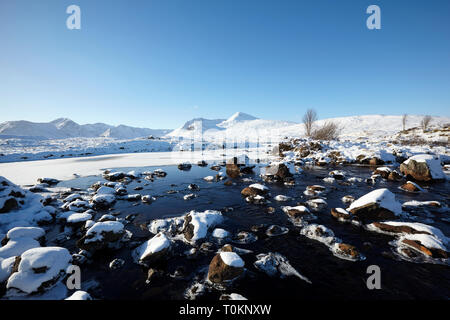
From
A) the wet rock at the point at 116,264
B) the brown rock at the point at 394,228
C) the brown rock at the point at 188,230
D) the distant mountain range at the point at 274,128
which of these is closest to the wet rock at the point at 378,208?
the brown rock at the point at 394,228

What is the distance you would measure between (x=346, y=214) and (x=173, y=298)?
692 centimetres

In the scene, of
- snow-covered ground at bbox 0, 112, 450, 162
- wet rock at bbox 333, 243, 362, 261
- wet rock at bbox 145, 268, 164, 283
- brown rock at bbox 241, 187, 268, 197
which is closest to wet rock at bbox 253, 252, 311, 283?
wet rock at bbox 333, 243, 362, 261

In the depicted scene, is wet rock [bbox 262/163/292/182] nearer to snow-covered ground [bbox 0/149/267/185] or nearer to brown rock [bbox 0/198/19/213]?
snow-covered ground [bbox 0/149/267/185]

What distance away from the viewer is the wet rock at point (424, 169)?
11.3 m

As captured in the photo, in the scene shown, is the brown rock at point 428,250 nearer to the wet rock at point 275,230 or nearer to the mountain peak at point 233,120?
the wet rock at point 275,230

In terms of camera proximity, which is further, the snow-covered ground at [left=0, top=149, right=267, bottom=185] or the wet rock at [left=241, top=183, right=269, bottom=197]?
the snow-covered ground at [left=0, top=149, right=267, bottom=185]

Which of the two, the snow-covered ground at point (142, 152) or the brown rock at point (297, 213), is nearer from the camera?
the brown rock at point (297, 213)

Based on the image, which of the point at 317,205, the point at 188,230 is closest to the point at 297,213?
the point at 317,205

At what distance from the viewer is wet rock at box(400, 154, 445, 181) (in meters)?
11.3
